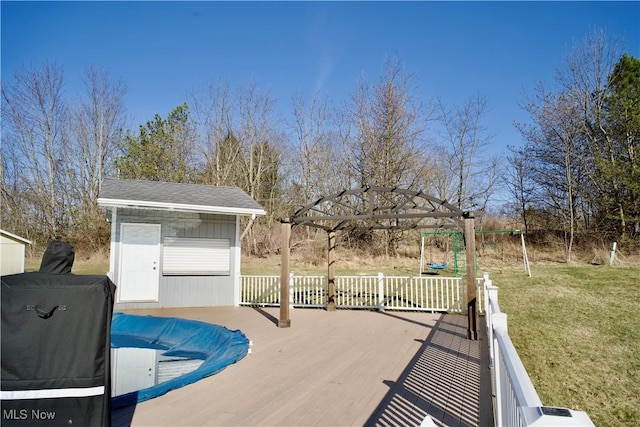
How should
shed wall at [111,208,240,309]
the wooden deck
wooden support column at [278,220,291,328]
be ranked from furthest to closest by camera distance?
1. shed wall at [111,208,240,309]
2. wooden support column at [278,220,291,328]
3. the wooden deck

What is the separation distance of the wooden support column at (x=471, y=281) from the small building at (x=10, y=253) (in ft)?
32.8

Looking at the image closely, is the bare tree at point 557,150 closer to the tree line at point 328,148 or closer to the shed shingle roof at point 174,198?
the tree line at point 328,148

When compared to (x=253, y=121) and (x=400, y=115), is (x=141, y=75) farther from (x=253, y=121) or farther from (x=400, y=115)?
(x=400, y=115)

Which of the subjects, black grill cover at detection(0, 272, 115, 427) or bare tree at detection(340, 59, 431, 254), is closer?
black grill cover at detection(0, 272, 115, 427)

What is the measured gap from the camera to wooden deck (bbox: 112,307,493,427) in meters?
3.34

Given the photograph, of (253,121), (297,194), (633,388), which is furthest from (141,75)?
(633,388)

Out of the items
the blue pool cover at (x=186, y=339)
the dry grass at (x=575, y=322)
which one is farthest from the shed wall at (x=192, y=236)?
the dry grass at (x=575, y=322)

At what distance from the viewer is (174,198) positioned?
370 inches

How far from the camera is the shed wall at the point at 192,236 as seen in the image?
9.14 m

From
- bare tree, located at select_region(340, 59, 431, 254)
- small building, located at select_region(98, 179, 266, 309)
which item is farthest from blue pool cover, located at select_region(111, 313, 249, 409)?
bare tree, located at select_region(340, 59, 431, 254)

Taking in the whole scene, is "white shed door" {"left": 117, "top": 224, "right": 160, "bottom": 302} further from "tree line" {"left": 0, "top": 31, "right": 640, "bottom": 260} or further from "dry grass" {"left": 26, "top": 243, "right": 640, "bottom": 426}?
"tree line" {"left": 0, "top": 31, "right": 640, "bottom": 260}

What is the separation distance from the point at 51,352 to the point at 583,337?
7.79 meters

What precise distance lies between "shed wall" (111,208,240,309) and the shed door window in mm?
107

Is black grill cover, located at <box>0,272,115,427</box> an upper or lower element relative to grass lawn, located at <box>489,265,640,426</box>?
upper
